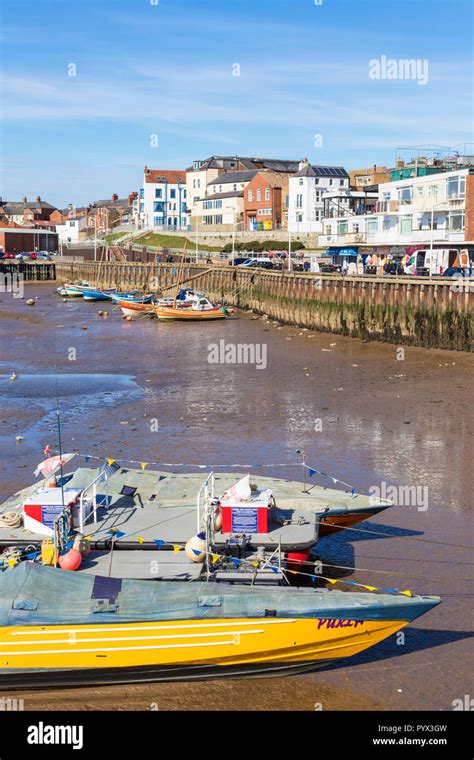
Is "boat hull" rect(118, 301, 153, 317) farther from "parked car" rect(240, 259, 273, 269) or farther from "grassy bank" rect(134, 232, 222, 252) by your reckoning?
"grassy bank" rect(134, 232, 222, 252)

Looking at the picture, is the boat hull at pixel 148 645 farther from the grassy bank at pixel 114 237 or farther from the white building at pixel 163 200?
the white building at pixel 163 200

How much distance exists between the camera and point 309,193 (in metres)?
96.6

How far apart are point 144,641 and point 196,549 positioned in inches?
83.1

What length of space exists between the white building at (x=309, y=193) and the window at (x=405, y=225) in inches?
1173

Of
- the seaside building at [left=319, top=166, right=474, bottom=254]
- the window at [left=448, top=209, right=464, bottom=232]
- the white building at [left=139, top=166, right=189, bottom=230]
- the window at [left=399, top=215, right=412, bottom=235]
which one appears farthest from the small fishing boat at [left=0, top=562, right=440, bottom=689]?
the white building at [left=139, top=166, right=189, bottom=230]

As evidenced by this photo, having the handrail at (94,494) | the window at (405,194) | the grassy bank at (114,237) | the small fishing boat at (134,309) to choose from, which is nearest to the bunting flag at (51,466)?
the handrail at (94,494)

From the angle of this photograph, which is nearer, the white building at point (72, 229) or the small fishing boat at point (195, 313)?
the small fishing boat at point (195, 313)

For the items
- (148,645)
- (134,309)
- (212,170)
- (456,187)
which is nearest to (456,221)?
(456,187)

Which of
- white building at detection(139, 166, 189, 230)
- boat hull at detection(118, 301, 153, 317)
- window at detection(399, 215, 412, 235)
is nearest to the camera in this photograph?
boat hull at detection(118, 301, 153, 317)

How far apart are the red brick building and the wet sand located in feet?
201

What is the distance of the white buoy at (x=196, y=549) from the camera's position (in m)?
12.7

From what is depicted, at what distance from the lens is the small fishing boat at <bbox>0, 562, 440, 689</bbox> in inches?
430
